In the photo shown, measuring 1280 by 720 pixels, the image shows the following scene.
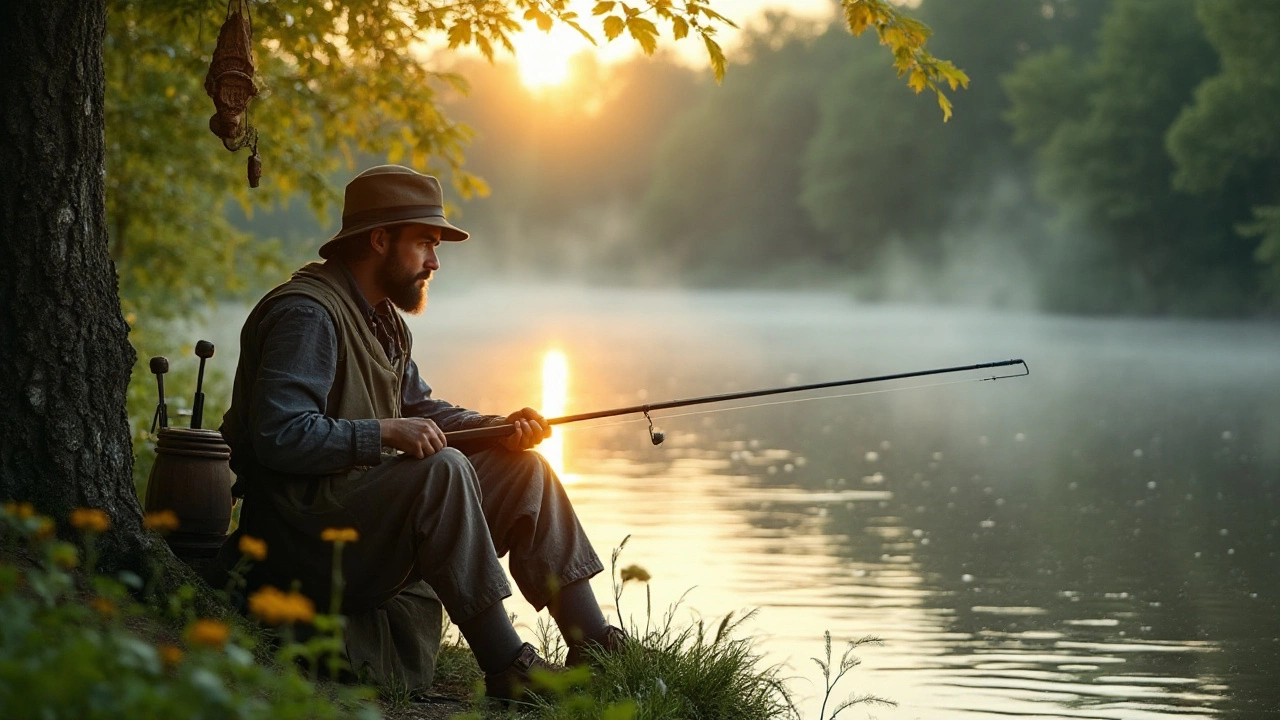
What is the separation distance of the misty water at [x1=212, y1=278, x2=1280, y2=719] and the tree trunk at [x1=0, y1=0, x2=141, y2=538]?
1.51 m

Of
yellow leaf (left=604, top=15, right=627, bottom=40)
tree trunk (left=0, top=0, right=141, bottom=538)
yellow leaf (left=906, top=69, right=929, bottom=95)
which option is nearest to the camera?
tree trunk (left=0, top=0, right=141, bottom=538)

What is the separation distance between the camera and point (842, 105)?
5644cm

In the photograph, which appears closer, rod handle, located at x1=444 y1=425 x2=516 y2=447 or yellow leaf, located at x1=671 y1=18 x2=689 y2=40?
rod handle, located at x1=444 y1=425 x2=516 y2=447

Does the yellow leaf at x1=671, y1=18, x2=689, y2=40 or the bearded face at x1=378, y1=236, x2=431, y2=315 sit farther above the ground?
the yellow leaf at x1=671, y1=18, x2=689, y2=40

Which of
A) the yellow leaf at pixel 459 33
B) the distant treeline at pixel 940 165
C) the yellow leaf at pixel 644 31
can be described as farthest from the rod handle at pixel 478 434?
the distant treeline at pixel 940 165

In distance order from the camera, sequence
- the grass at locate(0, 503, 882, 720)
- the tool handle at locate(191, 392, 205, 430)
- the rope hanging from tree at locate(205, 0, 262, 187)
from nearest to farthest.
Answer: the grass at locate(0, 503, 882, 720)
the tool handle at locate(191, 392, 205, 430)
the rope hanging from tree at locate(205, 0, 262, 187)

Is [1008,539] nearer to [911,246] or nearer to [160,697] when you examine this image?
[160,697]

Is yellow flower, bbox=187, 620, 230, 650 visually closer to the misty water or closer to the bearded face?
the bearded face

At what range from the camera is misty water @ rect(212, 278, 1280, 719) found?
17.3 feet

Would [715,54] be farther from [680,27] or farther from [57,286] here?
[57,286]

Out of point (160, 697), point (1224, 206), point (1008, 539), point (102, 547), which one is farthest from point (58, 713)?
point (1224, 206)

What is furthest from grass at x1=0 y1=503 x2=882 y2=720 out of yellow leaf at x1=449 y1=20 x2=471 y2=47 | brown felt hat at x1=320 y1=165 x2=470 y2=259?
yellow leaf at x1=449 y1=20 x2=471 y2=47

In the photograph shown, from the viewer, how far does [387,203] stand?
12.9ft

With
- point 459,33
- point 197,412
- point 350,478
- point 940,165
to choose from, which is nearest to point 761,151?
point 940,165
